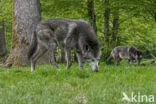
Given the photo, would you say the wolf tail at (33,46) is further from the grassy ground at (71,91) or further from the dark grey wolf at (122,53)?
the dark grey wolf at (122,53)

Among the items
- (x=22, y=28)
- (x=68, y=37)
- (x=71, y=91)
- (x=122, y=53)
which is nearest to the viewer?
(x=71, y=91)

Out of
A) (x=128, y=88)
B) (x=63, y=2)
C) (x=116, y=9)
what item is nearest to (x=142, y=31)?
(x=116, y=9)

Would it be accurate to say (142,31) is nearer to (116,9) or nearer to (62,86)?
(116,9)

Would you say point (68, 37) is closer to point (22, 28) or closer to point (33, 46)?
point (33, 46)

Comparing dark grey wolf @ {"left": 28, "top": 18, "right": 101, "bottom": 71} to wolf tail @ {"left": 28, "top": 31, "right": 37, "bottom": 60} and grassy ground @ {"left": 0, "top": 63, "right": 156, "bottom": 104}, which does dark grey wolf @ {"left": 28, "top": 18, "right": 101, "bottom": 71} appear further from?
grassy ground @ {"left": 0, "top": 63, "right": 156, "bottom": 104}

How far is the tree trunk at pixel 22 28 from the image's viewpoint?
10273 millimetres

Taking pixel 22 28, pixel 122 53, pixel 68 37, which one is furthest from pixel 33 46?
pixel 122 53

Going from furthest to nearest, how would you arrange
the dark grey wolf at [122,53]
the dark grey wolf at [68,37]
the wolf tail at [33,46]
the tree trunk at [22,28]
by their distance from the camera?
the dark grey wolf at [122,53]
the tree trunk at [22,28]
the wolf tail at [33,46]
the dark grey wolf at [68,37]

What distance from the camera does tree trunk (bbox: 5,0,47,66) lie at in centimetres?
1027

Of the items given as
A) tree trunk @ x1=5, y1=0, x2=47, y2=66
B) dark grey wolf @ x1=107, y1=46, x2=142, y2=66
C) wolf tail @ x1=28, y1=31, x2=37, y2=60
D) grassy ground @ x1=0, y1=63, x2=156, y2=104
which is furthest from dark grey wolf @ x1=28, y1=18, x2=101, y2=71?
dark grey wolf @ x1=107, y1=46, x2=142, y2=66

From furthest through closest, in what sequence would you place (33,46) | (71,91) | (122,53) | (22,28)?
1. (122,53)
2. (22,28)
3. (33,46)
4. (71,91)

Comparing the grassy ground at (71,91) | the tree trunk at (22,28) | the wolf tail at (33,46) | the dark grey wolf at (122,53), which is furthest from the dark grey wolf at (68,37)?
the dark grey wolf at (122,53)

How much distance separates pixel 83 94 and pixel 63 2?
10.6 metres

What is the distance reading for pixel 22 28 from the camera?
10.4 metres
